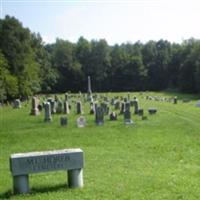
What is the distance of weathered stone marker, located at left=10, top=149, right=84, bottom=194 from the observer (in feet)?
27.7

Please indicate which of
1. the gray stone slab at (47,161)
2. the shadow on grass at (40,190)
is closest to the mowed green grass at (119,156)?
the shadow on grass at (40,190)

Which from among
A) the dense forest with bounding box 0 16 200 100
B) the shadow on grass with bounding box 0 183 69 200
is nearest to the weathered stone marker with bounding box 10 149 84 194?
the shadow on grass with bounding box 0 183 69 200

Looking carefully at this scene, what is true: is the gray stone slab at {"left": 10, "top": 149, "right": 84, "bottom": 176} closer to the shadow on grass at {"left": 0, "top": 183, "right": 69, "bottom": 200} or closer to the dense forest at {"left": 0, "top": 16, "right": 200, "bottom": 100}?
the shadow on grass at {"left": 0, "top": 183, "right": 69, "bottom": 200}

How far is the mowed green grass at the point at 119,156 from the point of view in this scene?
863cm

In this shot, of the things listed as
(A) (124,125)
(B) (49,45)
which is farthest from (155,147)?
(B) (49,45)

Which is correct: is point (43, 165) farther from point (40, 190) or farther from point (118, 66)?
point (118, 66)

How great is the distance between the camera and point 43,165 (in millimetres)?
8695

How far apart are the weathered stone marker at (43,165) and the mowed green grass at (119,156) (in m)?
0.22

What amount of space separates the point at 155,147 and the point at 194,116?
12.3 metres

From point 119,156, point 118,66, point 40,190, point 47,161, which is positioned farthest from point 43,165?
point 118,66

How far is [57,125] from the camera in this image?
2291 centimetres

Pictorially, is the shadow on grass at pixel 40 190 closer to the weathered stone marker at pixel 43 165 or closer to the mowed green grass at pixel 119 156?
the mowed green grass at pixel 119 156

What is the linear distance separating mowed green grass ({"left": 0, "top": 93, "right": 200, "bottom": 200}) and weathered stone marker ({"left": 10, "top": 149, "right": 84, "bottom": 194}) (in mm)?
224

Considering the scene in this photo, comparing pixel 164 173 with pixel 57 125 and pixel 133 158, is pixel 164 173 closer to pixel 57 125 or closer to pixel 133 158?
pixel 133 158
